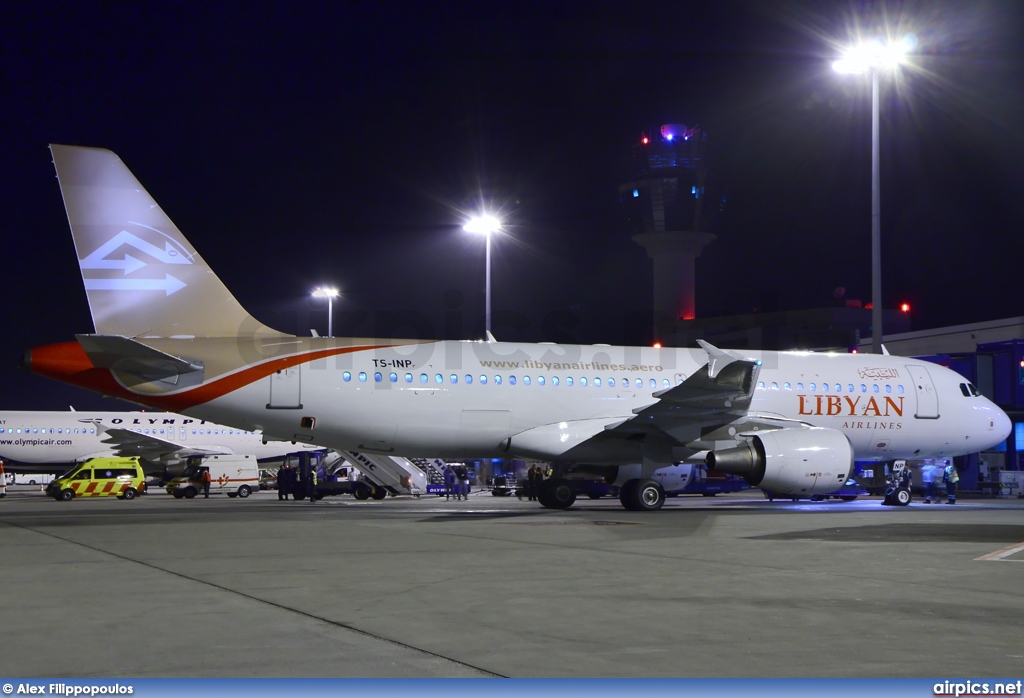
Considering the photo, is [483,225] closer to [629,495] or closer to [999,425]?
[629,495]

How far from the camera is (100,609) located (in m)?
7.59

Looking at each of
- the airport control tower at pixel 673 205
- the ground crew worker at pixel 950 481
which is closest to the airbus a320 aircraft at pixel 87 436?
the ground crew worker at pixel 950 481

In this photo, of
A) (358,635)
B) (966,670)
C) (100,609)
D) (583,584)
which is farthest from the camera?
(583,584)

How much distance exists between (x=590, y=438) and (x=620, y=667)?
16232 mm

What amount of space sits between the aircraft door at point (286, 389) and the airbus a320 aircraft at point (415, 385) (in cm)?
3

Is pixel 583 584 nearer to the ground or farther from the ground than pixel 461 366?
nearer to the ground

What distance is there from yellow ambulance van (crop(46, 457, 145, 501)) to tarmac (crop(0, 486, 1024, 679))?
26.1 meters

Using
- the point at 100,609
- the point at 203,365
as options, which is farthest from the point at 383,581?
the point at 203,365

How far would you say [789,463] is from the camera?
65.1ft

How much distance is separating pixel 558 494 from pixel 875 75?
43.5 feet

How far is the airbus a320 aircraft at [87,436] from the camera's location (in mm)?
49281

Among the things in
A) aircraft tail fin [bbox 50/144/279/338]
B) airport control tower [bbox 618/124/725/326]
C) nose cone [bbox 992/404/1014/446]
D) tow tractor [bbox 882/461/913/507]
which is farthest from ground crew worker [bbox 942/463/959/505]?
airport control tower [bbox 618/124/725/326]

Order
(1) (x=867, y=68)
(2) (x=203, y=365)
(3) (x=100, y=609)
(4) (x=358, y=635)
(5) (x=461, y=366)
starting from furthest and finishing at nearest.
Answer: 1. (1) (x=867, y=68)
2. (5) (x=461, y=366)
3. (2) (x=203, y=365)
4. (3) (x=100, y=609)
5. (4) (x=358, y=635)

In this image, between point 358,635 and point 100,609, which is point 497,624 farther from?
point 100,609
